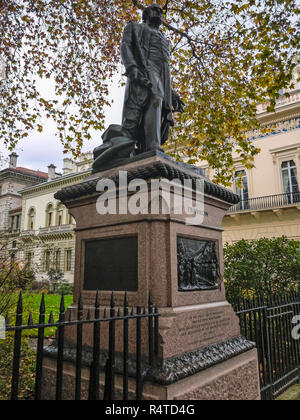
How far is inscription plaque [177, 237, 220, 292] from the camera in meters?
3.16

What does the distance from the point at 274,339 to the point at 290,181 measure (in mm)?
16248

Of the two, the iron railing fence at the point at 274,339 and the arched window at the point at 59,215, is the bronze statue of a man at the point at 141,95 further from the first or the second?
the arched window at the point at 59,215

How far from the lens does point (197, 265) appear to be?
3.41 meters

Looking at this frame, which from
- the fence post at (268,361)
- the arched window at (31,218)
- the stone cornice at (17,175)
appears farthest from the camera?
the stone cornice at (17,175)

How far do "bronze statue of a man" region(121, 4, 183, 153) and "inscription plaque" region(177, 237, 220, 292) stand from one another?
3.97ft

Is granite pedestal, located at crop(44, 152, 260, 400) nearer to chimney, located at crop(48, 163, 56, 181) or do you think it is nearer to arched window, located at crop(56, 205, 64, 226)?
arched window, located at crop(56, 205, 64, 226)

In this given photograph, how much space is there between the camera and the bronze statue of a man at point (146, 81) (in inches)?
149

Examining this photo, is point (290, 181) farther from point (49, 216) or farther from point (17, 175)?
point (17, 175)

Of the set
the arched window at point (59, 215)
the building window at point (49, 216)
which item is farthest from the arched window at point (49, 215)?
the arched window at point (59, 215)

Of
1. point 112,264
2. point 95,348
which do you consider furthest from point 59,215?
point 95,348

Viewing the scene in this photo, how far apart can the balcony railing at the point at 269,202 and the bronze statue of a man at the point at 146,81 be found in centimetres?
1610

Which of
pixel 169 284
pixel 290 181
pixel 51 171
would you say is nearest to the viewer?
pixel 169 284

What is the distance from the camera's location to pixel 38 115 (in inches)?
364
